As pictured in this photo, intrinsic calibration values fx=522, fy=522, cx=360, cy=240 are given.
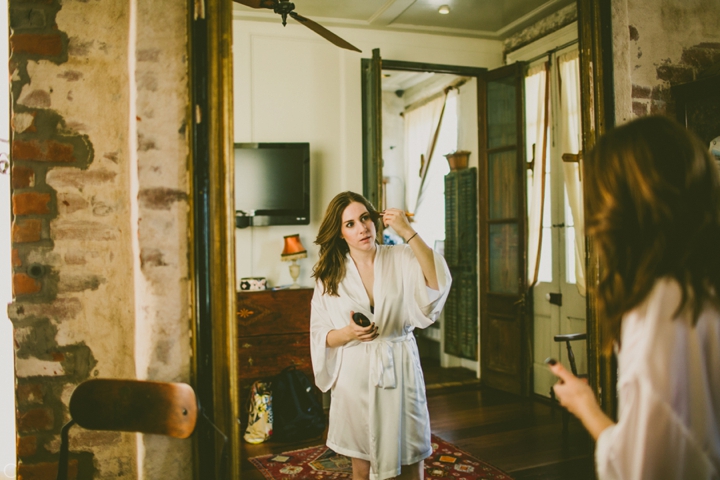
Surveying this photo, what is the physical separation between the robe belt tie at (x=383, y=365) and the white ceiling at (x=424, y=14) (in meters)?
3.16

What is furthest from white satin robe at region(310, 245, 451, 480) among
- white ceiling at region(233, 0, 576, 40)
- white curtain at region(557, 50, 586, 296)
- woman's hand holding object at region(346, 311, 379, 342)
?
white ceiling at region(233, 0, 576, 40)

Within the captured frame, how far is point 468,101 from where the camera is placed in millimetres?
5559

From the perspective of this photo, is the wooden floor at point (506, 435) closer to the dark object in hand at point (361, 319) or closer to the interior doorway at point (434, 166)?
the interior doorway at point (434, 166)

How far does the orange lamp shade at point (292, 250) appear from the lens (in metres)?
4.35

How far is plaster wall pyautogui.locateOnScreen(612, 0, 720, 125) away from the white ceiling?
6.57 ft

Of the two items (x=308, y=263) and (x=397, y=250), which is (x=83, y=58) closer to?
(x=397, y=250)

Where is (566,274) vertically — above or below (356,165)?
below

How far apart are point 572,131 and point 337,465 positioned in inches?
122

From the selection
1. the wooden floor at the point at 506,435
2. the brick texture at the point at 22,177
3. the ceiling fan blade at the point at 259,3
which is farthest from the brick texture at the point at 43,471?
the ceiling fan blade at the point at 259,3

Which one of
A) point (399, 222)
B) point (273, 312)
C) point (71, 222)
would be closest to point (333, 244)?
point (399, 222)

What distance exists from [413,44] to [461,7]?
57 centimetres

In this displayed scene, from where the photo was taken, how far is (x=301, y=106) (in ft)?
14.9

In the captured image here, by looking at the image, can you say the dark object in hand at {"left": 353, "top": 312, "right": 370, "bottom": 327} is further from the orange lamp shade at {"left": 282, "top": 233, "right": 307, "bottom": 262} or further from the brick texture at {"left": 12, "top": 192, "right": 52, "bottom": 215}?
the orange lamp shade at {"left": 282, "top": 233, "right": 307, "bottom": 262}

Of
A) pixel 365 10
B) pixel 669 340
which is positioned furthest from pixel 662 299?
pixel 365 10
